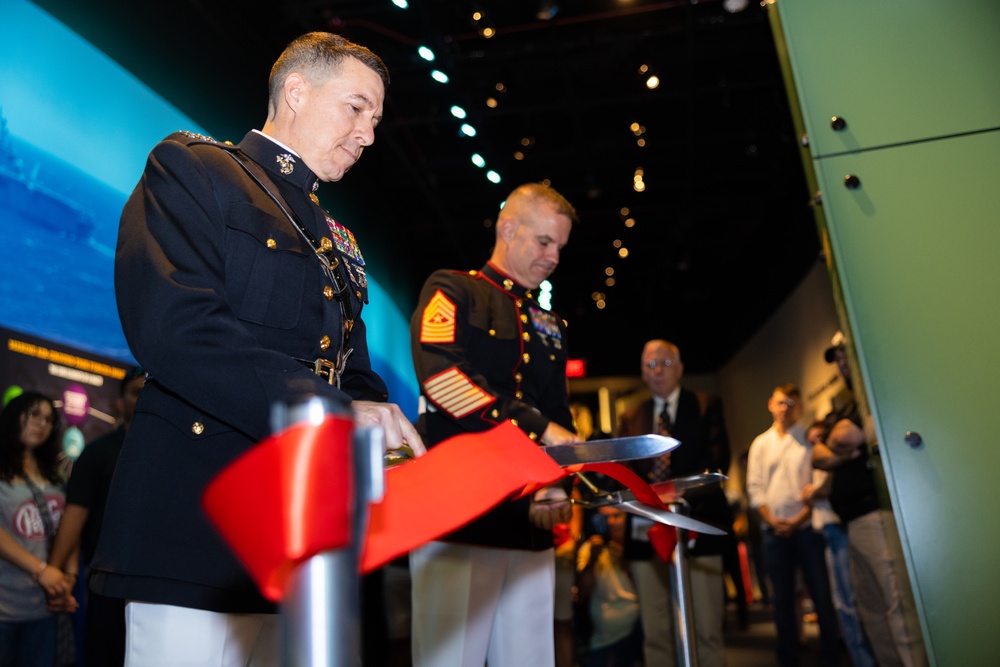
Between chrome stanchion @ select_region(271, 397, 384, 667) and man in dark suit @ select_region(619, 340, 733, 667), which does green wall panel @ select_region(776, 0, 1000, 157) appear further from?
chrome stanchion @ select_region(271, 397, 384, 667)

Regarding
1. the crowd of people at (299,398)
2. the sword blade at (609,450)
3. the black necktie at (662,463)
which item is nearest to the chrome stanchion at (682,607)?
the crowd of people at (299,398)

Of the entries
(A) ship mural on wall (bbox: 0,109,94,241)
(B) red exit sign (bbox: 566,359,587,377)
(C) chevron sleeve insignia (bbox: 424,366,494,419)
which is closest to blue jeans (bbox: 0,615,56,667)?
(A) ship mural on wall (bbox: 0,109,94,241)

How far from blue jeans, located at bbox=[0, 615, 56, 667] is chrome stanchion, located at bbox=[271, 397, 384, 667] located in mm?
3065

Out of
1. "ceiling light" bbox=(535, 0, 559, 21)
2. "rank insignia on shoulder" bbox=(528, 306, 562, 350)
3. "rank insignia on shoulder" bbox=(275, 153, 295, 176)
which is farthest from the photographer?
"ceiling light" bbox=(535, 0, 559, 21)

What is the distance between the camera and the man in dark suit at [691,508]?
157 inches

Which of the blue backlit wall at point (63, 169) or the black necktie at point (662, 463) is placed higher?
the blue backlit wall at point (63, 169)

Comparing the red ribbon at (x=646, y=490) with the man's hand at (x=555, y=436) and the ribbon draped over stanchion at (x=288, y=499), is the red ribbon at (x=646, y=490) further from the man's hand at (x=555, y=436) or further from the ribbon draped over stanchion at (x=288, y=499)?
the ribbon draped over stanchion at (x=288, y=499)

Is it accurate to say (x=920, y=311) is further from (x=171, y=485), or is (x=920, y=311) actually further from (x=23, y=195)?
(x=23, y=195)

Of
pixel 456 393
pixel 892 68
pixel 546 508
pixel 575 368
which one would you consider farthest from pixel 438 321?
pixel 575 368

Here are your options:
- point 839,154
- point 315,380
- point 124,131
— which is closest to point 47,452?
point 124,131

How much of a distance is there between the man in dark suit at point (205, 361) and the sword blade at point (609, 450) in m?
0.27

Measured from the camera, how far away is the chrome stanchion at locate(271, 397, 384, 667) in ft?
1.94

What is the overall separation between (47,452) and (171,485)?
2660 mm

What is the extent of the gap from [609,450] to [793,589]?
4.27 metres
